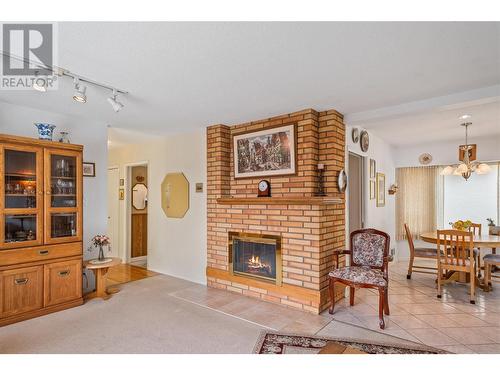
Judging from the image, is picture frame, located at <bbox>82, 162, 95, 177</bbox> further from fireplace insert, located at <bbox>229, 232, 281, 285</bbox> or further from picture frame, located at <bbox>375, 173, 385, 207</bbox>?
picture frame, located at <bbox>375, 173, 385, 207</bbox>

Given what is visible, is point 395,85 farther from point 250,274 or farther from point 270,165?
point 250,274

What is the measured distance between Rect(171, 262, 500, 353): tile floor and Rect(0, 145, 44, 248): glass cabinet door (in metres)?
1.87

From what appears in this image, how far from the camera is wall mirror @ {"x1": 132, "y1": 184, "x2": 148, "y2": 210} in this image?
5949 millimetres

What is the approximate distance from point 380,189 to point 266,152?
276cm

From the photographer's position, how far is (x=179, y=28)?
173 centimetres

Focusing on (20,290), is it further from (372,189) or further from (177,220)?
(372,189)

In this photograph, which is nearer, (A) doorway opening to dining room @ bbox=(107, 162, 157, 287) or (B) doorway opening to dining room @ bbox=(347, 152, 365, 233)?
(B) doorway opening to dining room @ bbox=(347, 152, 365, 233)

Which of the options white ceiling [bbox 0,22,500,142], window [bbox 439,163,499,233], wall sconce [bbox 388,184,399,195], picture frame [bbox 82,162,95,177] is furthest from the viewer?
wall sconce [bbox 388,184,399,195]

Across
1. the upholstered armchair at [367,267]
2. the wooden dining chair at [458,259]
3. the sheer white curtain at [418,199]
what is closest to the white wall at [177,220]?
the upholstered armchair at [367,267]

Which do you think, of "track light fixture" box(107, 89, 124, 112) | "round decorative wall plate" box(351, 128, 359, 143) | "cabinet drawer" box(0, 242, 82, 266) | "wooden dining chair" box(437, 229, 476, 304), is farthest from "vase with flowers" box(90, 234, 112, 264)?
"wooden dining chair" box(437, 229, 476, 304)

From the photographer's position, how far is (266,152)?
3785 millimetres

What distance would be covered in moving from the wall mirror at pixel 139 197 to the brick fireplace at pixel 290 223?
263 centimetres
